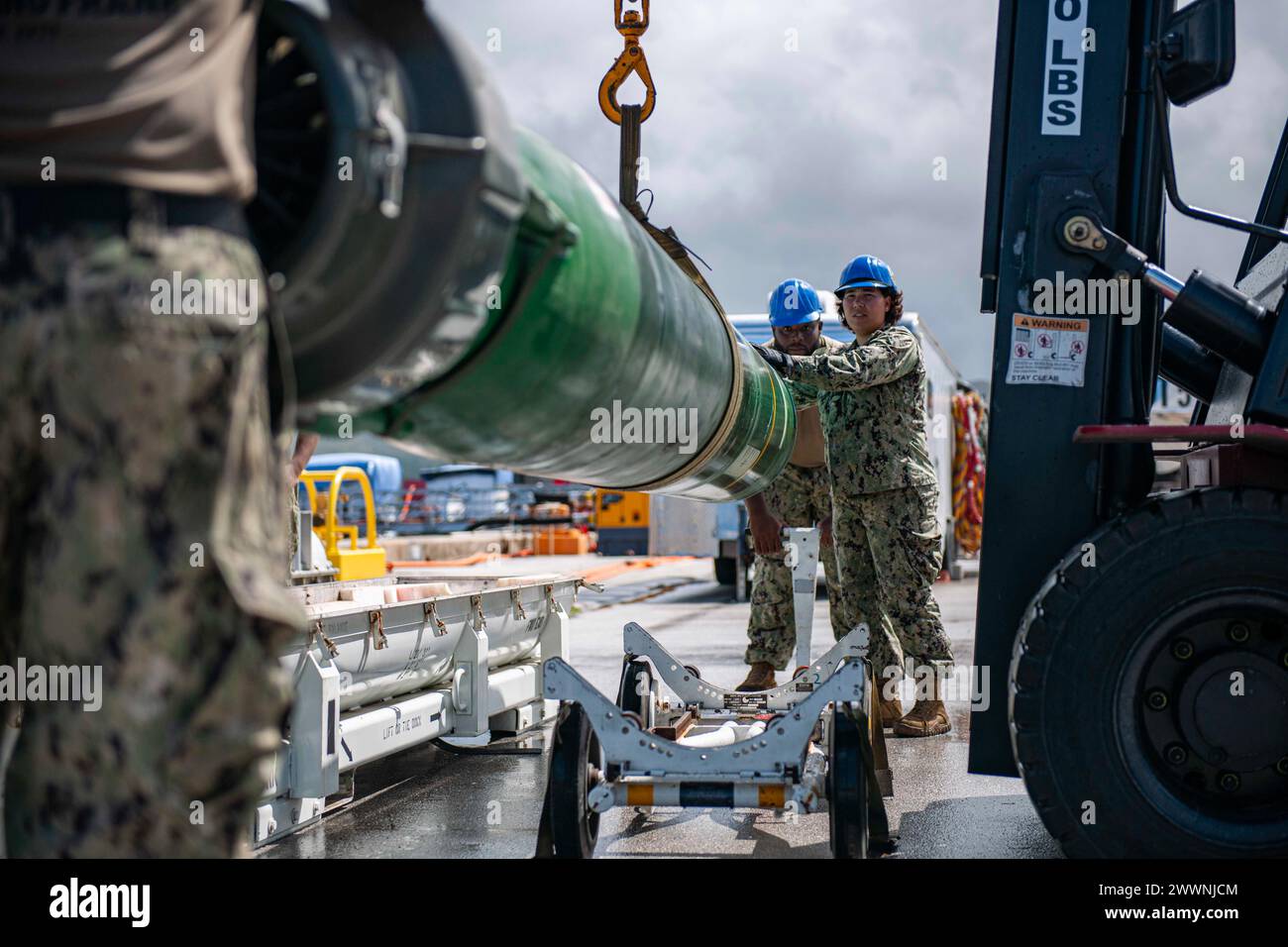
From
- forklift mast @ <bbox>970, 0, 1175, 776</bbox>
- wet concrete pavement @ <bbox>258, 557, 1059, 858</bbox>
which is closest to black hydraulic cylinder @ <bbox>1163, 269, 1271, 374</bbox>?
forklift mast @ <bbox>970, 0, 1175, 776</bbox>

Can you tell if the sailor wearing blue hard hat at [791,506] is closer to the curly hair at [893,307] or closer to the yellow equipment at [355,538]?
the curly hair at [893,307]

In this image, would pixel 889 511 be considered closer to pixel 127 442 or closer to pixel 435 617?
pixel 435 617

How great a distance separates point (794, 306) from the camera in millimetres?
6812

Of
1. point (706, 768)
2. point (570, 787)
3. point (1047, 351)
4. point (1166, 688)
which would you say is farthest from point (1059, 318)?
point (570, 787)

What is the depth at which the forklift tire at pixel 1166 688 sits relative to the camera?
3.35 metres

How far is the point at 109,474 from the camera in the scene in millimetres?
1729

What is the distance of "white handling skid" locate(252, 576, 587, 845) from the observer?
4.30 m

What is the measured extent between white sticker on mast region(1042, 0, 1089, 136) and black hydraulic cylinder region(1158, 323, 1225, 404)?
998 millimetres

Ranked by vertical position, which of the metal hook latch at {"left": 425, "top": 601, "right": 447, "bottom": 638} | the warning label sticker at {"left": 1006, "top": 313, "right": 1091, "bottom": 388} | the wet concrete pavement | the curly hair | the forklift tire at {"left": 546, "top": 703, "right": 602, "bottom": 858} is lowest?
the wet concrete pavement

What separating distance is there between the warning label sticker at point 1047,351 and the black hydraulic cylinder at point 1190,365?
77 cm

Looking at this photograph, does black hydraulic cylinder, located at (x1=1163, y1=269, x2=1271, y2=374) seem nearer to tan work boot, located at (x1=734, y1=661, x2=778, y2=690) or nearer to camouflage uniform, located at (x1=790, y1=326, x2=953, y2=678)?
camouflage uniform, located at (x1=790, y1=326, x2=953, y2=678)

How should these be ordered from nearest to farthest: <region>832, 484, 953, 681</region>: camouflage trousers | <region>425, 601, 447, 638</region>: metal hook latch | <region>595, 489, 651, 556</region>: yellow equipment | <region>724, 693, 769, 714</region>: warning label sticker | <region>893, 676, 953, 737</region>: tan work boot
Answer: <region>724, 693, 769, 714</region>: warning label sticker < <region>425, 601, 447, 638</region>: metal hook latch < <region>832, 484, 953, 681</region>: camouflage trousers < <region>893, 676, 953, 737</region>: tan work boot < <region>595, 489, 651, 556</region>: yellow equipment

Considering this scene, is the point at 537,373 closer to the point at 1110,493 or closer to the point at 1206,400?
the point at 1110,493

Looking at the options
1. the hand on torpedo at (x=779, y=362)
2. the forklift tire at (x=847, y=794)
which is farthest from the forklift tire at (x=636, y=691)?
the hand on torpedo at (x=779, y=362)
